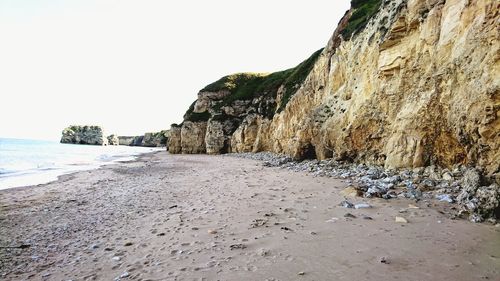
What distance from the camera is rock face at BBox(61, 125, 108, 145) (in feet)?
484

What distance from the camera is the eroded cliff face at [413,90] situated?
9109mm

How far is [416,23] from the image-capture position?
14500mm

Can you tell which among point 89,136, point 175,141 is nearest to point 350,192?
point 175,141

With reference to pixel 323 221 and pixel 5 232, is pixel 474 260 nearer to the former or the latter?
pixel 323 221

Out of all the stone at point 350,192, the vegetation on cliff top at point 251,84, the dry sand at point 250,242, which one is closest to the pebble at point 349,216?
the dry sand at point 250,242

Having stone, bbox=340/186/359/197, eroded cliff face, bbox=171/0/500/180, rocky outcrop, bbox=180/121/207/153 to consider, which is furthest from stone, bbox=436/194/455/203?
rocky outcrop, bbox=180/121/207/153

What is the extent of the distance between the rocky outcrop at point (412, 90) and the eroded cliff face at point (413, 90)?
0.04 meters

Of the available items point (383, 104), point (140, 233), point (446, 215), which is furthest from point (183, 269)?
Result: point (383, 104)

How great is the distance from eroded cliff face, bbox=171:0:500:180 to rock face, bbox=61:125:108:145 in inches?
5713

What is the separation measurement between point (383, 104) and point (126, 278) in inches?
596

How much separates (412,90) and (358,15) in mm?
16416

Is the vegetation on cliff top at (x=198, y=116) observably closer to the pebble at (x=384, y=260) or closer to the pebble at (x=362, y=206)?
the pebble at (x=362, y=206)

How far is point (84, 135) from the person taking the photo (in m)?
148

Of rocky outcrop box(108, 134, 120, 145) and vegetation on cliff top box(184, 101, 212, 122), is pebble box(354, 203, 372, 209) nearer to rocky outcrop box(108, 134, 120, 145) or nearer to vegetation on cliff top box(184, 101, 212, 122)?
vegetation on cliff top box(184, 101, 212, 122)
